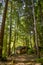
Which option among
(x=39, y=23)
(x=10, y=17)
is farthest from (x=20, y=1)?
(x=39, y=23)

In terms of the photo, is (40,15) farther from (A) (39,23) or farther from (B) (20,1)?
(B) (20,1)

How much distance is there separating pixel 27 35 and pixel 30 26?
3.24 metres

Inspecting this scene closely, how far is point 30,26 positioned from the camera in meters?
21.2

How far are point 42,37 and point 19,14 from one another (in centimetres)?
507

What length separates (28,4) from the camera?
65.8 feet

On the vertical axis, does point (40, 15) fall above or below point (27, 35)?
above

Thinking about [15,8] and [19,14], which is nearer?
[15,8]

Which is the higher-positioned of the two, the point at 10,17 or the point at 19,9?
the point at 19,9

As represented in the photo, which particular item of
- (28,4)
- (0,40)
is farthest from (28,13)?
(0,40)

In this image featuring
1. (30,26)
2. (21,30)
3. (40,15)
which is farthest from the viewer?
(21,30)

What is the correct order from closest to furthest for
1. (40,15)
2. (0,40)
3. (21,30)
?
(0,40)
(40,15)
(21,30)

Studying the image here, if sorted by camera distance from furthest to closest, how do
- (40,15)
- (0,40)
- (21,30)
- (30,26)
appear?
(21,30), (30,26), (40,15), (0,40)

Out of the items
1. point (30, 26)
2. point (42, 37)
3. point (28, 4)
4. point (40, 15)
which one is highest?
point (28, 4)

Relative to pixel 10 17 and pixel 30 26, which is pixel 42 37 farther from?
pixel 10 17
